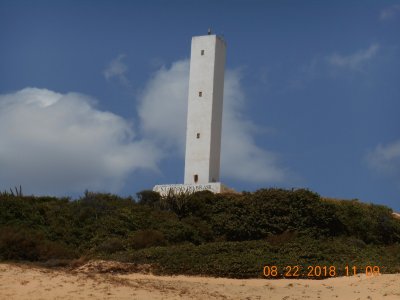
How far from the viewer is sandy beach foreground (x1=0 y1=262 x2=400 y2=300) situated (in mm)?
15797

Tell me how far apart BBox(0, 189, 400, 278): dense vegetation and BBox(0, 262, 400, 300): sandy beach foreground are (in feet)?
4.38

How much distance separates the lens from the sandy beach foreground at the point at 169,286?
51.8 ft

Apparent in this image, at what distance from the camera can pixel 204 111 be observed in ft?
135

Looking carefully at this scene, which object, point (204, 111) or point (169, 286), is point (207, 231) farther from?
point (204, 111)

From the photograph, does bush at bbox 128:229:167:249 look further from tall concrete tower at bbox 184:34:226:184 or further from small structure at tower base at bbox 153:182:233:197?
tall concrete tower at bbox 184:34:226:184

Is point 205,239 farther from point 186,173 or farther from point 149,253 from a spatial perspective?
point 186,173

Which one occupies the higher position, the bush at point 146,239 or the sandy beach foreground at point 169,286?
the bush at point 146,239
